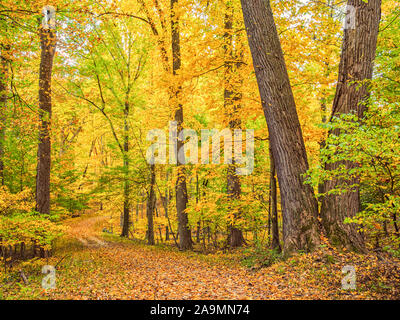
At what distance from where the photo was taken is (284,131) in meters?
5.27

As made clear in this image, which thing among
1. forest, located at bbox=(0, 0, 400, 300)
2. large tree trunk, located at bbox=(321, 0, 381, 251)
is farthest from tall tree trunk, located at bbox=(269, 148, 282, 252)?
large tree trunk, located at bbox=(321, 0, 381, 251)

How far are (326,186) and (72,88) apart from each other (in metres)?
15.0

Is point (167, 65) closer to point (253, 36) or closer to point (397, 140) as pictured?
point (253, 36)

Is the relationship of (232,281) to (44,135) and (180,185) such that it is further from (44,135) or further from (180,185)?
(44,135)

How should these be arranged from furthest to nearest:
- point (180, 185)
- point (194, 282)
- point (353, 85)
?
1. point (180, 185)
2. point (194, 282)
3. point (353, 85)

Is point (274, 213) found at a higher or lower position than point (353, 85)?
lower

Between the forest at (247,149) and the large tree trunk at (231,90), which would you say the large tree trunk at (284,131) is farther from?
the large tree trunk at (231,90)

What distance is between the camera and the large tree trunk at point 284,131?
5.09m

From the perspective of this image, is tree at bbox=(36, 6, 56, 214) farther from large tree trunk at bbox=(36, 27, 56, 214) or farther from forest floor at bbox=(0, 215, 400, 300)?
forest floor at bbox=(0, 215, 400, 300)

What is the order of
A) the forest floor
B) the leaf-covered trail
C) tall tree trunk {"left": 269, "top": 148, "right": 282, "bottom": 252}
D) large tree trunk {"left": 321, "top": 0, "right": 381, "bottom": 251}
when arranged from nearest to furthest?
the forest floor → the leaf-covered trail → large tree trunk {"left": 321, "top": 0, "right": 381, "bottom": 251} → tall tree trunk {"left": 269, "top": 148, "right": 282, "bottom": 252}

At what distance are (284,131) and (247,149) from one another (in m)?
2.93

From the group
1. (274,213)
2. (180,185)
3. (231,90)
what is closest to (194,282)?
(274,213)

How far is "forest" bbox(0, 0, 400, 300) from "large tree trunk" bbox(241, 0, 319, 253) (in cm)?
2

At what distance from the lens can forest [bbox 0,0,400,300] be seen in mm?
4160
